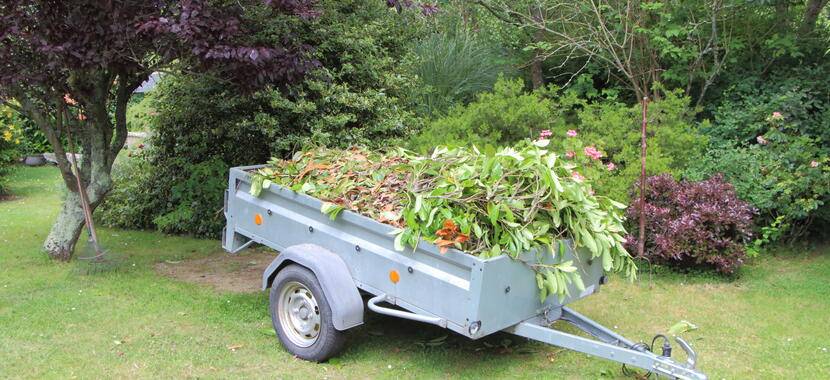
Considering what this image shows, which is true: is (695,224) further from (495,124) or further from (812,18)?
(812,18)

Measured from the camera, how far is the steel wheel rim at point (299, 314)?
454cm

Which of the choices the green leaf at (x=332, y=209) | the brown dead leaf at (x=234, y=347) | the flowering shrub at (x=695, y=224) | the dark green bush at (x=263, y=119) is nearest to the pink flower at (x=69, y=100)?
the dark green bush at (x=263, y=119)

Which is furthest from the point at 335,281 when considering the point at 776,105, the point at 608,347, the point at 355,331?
the point at 776,105

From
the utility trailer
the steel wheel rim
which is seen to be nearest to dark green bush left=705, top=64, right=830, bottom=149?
the utility trailer

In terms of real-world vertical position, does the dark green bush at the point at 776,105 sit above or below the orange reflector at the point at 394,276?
above

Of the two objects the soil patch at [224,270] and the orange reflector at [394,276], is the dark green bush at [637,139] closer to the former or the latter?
the orange reflector at [394,276]

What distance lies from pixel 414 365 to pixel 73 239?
13.4 ft

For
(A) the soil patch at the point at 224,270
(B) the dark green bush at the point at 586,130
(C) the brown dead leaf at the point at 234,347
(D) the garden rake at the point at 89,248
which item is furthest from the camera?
(B) the dark green bush at the point at 586,130

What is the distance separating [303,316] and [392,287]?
0.75 m

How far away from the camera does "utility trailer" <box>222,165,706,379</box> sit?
152 inches

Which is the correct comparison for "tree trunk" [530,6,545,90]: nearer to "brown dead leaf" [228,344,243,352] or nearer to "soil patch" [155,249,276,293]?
"soil patch" [155,249,276,293]

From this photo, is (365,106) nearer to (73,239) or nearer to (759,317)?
(73,239)

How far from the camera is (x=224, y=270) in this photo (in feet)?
22.5

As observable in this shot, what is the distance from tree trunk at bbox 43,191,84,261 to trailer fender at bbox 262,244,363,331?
3307 mm
